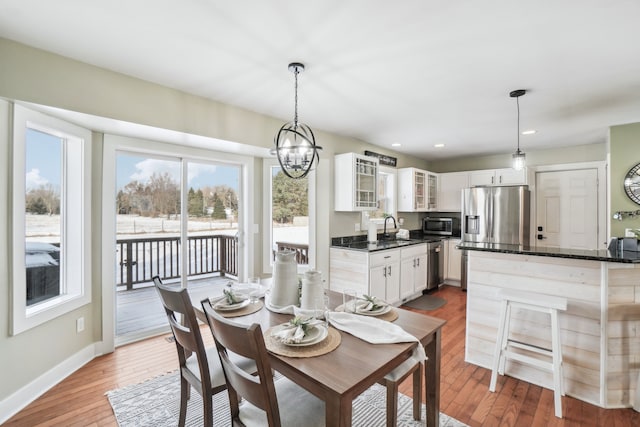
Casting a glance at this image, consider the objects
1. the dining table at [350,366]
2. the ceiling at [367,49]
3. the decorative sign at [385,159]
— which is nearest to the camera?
the dining table at [350,366]

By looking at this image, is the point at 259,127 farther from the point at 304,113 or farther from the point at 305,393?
the point at 305,393

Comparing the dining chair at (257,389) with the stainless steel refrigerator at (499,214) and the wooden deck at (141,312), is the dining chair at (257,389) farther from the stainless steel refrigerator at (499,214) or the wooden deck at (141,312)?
the stainless steel refrigerator at (499,214)

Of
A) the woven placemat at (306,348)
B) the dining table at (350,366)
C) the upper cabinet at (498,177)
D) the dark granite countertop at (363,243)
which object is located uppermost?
the upper cabinet at (498,177)

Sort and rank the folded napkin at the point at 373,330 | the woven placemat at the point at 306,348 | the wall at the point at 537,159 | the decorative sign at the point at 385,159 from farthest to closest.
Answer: the decorative sign at the point at 385,159
the wall at the point at 537,159
the folded napkin at the point at 373,330
the woven placemat at the point at 306,348

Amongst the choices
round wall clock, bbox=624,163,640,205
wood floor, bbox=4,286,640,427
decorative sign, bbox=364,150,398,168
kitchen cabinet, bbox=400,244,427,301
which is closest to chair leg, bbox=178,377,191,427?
wood floor, bbox=4,286,640,427

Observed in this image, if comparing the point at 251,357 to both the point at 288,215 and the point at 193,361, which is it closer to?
the point at 193,361

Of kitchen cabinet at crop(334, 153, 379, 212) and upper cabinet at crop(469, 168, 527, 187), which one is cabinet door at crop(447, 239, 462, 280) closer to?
upper cabinet at crop(469, 168, 527, 187)

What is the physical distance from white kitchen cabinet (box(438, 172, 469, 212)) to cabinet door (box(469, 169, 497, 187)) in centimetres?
9

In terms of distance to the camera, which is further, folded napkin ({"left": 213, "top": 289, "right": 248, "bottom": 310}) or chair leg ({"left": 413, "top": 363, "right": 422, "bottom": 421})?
chair leg ({"left": 413, "top": 363, "right": 422, "bottom": 421})

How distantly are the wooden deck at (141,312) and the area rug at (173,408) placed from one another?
868 mm

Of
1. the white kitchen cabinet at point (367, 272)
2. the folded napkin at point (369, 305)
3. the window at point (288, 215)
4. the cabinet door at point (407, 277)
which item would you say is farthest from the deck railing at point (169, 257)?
the folded napkin at point (369, 305)

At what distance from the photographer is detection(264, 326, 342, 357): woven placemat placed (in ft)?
4.13

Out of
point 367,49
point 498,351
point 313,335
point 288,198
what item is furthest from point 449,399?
point 288,198

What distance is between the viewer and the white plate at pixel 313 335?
1.31m
